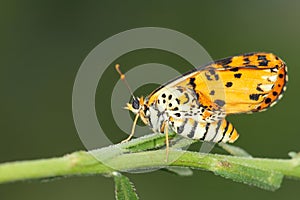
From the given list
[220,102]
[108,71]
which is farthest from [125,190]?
[108,71]

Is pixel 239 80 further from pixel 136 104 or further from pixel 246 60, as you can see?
pixel 136 104

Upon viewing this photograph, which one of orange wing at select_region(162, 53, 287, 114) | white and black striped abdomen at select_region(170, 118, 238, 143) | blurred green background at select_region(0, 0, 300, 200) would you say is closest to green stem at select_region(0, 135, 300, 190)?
white and black striped abdomen at select_region(170, 118, 238, 143)

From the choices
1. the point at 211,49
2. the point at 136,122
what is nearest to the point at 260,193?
the point at 211,49

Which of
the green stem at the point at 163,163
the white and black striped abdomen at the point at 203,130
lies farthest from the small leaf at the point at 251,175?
the white and black striped abdomen at the point at 203,130

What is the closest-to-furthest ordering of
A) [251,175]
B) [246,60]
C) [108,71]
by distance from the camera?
[251,175] → [246,60] → [108,71]

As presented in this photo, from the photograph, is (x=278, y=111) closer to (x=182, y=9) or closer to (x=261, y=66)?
(x=182, y=9)

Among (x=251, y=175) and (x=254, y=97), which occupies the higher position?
(x=254, y=97)

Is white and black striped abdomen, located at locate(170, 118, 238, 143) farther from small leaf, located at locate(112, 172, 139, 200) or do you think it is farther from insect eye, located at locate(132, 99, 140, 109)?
small leaf, located at locate(112, 172, 139, 200)
